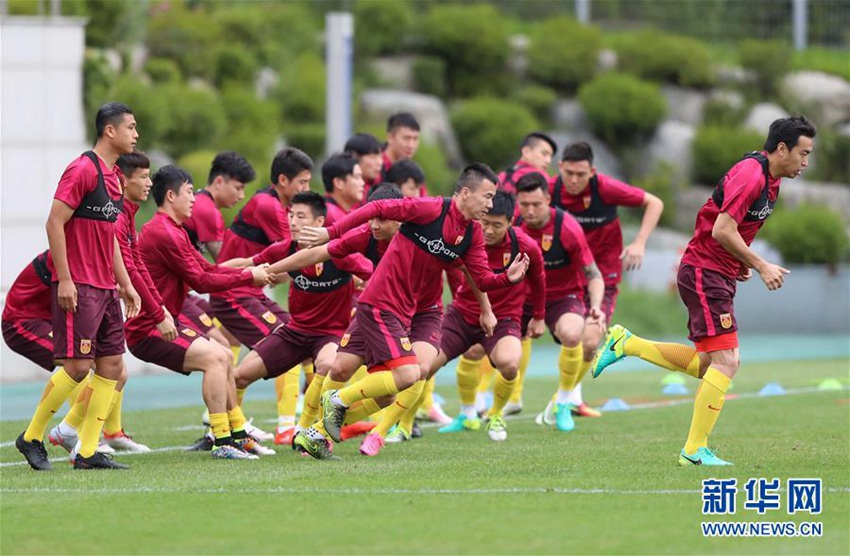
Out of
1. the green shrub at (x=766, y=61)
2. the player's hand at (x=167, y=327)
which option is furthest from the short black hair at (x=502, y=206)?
the green shrub at (x=766, y=61)

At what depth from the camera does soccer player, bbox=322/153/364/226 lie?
11.2 meters

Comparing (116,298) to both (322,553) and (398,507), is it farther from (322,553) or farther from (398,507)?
(322,553)

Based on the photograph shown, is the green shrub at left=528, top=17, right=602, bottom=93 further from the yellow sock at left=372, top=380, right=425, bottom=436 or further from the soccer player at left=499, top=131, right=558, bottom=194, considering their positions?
the yellow sock at left=372, top=380, right=425, bottom=436

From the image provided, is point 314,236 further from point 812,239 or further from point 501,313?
point 812,239

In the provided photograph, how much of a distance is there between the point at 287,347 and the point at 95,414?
1902 mm

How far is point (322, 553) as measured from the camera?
249 inches

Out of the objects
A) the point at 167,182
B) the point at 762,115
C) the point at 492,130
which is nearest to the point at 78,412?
the point at 167,182

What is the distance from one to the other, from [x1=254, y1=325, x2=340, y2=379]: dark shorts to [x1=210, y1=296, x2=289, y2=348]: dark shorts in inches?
25.3

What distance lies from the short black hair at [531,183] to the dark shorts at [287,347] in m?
2.19

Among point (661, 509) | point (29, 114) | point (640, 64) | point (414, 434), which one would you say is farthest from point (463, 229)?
point (640, 64)

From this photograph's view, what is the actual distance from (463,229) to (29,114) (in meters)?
10.5

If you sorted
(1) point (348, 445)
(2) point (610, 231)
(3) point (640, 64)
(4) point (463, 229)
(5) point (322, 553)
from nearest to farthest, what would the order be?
(5) point (322, 553) < (4) point (463, 229) < (1) point (348, 445) < (2) point (610, 231) < (3) point (640, 64)

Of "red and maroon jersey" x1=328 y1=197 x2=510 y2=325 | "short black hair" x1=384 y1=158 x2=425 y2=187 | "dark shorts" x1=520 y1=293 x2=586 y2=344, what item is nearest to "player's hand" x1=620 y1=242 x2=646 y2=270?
"dark shorts" x1=520 y1=293 x2=586 y2=344

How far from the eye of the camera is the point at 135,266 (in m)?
9.56
